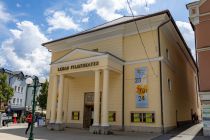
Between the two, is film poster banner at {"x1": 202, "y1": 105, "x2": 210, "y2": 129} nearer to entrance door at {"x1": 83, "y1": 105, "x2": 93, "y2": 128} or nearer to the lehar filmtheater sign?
the lehar filmtheater sign

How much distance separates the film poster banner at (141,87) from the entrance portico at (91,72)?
68.6 inches

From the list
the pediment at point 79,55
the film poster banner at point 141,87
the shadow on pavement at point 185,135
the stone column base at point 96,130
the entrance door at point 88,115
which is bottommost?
the shadow on pavement at point 185,135

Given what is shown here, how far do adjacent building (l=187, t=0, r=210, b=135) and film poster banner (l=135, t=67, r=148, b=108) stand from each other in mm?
4598

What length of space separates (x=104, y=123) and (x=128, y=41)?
794 cm

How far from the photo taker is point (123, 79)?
67.7 feet

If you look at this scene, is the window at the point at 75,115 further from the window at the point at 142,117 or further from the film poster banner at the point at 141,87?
the film poster banner at the point at 141,87

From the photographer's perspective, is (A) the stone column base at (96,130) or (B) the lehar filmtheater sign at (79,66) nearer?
(A) the stone column base at (96,130)

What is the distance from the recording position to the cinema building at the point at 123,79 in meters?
18.7

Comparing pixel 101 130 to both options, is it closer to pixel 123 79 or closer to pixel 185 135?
pixel 123 79

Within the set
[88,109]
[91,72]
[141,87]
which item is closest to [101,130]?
[141,87]

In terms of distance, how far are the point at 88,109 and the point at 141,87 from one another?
245 inches

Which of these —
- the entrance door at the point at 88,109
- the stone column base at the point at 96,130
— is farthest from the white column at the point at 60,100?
the stone column base at the point at 96,130

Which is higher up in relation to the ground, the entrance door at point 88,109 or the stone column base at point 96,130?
the entrance door at point 88,109

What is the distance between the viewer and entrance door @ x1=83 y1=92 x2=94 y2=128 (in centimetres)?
2228
